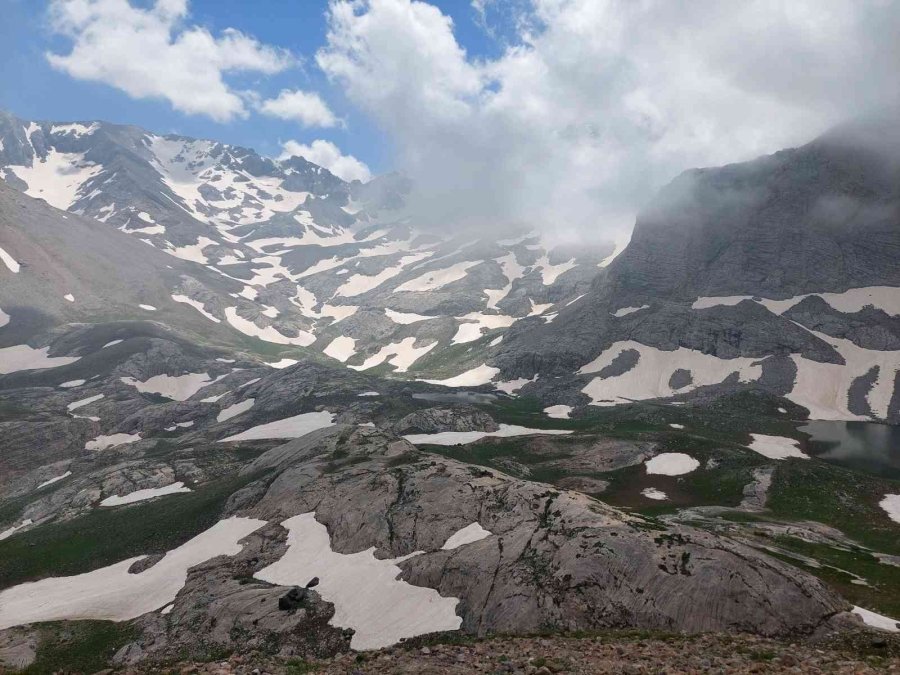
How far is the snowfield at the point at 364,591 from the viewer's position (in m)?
31.9

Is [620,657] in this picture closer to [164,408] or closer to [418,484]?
[418,484]

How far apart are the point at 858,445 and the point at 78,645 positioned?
401 ft

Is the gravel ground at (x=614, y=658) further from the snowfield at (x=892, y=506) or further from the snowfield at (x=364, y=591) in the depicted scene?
the snowfield at (x=892, y=506)

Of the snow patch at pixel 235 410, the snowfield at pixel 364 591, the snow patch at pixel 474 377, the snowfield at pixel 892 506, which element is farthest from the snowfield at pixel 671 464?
the snow patch at pixel 235 410

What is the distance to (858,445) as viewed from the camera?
99625 mm

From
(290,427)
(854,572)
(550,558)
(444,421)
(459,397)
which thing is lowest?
(290,427)

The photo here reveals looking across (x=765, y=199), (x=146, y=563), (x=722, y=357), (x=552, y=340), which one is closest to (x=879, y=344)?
(x=722, y=357)

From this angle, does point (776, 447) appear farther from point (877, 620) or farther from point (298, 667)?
point (298, 667)

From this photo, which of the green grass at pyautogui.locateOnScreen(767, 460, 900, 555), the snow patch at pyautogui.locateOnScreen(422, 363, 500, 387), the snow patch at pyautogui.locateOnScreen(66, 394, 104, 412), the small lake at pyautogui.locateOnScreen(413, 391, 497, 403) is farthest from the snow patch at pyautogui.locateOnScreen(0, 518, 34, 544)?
the snow patch at pyautogui.locateOnScreen(422, 363, 500, 387)

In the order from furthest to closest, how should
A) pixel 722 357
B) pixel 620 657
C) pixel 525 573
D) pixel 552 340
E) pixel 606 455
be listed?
pixel 552 340 → pixel 722 357 → pixel 606 455 → pixel 525 573 → pixel 620 657

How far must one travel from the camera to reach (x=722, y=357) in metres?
159

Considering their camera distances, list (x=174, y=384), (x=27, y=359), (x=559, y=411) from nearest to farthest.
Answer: (x=559, y=411) < (x=174, y=384) < (x=27, y=359)

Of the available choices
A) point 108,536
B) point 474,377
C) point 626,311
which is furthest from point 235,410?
point 626,311

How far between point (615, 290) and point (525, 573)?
178737 mm
